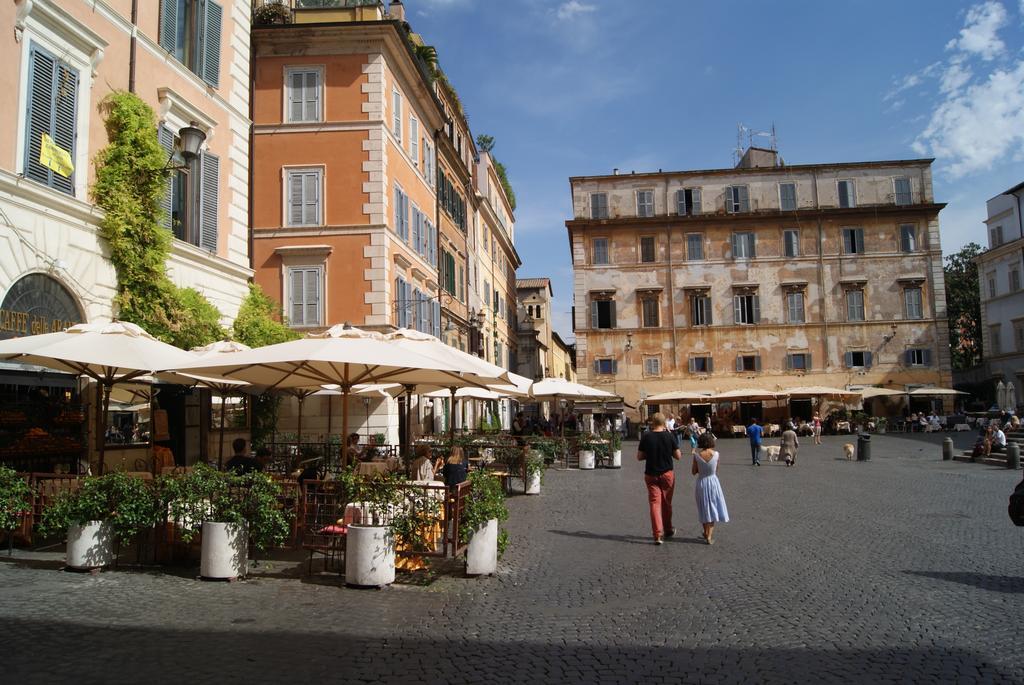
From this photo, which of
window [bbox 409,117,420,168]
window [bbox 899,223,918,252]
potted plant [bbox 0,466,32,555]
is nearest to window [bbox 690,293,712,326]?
window [bbox 899,223,918,252]

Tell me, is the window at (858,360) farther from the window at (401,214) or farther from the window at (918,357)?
the window at (401,214)

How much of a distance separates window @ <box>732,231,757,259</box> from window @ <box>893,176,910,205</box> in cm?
916

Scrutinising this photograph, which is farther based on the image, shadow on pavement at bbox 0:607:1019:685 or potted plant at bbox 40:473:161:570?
potted plant at bbox 40:473:161:570

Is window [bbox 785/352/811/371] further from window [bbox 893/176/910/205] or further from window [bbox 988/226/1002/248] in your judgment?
window [bbox 988/226/1002/248]

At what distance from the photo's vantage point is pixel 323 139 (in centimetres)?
2427

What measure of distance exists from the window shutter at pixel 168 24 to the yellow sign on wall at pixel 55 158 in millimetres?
3826

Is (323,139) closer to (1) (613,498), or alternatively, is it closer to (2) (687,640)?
(1) (613,498)

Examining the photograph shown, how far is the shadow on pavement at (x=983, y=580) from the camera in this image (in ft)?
26.1

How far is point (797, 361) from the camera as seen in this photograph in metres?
48.8

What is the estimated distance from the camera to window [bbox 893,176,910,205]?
50.2 metres

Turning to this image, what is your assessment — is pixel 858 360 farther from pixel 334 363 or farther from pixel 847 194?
pixel 334 363

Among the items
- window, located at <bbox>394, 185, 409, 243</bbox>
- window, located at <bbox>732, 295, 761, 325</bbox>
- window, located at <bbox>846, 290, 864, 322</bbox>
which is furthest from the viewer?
window, located at <bbox>732, 295, 761, 325</bbox>

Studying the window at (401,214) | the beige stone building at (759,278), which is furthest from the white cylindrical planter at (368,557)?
the beige stone building at (759,278)

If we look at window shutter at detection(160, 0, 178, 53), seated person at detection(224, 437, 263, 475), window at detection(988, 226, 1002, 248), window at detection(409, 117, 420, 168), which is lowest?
seated person at detection(224, 437, 263, 475)
